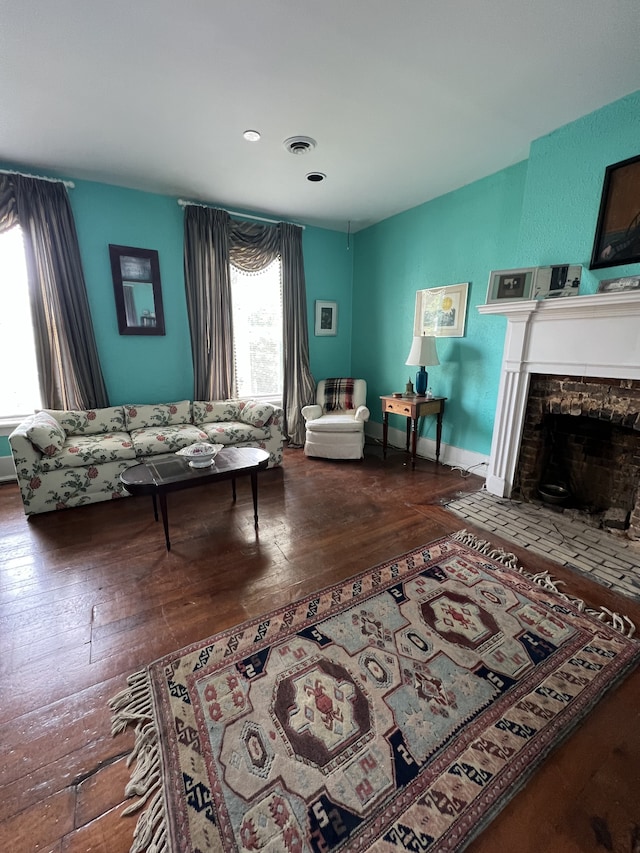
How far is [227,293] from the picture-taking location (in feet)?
12.6

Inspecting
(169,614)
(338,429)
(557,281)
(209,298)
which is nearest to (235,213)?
(209,298)

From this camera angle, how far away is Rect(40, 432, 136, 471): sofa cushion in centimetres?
267

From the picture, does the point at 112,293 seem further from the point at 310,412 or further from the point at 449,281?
the point at 449,281

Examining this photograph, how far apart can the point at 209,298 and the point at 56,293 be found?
52.1 inches

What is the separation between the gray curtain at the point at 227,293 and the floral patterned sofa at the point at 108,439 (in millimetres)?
462

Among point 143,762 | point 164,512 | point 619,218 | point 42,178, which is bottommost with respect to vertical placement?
point 143,762

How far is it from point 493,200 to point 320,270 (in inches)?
82.1

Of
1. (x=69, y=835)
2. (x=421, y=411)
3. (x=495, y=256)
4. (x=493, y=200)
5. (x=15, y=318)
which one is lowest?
(x=69, y=835)

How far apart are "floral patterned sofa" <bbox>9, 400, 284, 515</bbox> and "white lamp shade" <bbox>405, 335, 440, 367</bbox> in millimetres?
1469

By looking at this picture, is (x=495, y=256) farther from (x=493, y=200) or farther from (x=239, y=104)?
(x=239, y=104)

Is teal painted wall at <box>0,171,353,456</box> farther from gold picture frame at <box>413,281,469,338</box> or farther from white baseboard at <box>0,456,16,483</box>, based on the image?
gold picture frame at <box>413,281,469,338</box>

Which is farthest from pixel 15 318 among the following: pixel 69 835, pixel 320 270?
pixel 69 835

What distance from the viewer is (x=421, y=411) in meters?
3.49

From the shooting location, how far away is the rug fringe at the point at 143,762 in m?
0.95
